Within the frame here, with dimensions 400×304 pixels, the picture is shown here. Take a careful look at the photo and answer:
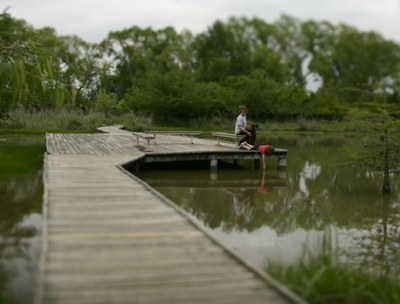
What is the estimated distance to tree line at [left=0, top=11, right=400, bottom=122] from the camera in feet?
92.8

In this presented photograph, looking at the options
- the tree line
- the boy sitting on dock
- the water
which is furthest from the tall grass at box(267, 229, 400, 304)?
the boy sitting on dock

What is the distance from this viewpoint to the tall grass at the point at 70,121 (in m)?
26.6

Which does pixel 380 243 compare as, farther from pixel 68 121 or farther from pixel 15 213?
pixel 68 121

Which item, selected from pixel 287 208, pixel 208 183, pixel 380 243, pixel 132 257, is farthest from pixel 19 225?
pixel 208 183

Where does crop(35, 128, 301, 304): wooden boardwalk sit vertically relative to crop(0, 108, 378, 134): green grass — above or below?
below

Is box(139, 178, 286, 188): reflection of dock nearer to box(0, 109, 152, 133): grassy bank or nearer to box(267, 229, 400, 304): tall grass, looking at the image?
box(267, 229, 400, 304): tall grass

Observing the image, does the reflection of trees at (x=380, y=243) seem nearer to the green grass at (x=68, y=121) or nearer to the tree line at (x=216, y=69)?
the tree line at (x=216, y=69)

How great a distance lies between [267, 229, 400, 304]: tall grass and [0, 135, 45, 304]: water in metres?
2.47

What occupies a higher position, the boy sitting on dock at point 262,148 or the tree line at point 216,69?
the tree line at point 216,69

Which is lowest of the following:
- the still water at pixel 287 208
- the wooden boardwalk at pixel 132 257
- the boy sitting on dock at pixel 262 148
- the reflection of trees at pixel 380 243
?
the reflection of trees at pixel 380 243

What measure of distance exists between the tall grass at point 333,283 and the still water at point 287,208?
508 mm

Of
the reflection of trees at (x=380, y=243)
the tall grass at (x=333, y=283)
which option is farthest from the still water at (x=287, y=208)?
the tall grass at (x=333, y=283)

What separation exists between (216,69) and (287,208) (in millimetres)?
48088

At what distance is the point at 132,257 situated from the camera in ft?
15.4
